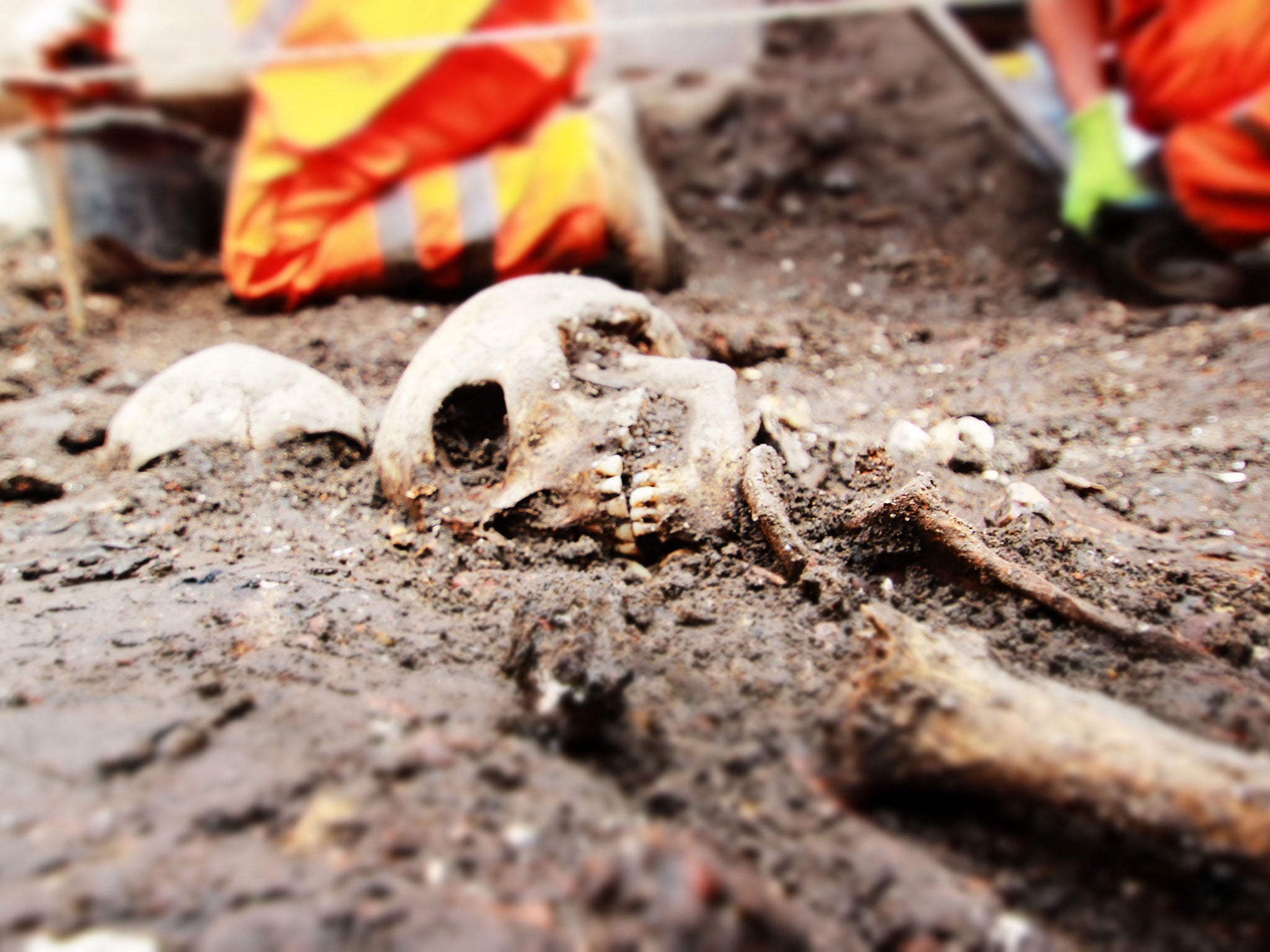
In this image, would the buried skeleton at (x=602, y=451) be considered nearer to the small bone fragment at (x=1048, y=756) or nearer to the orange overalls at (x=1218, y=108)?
the small bone fragment at (x=1048, y=756)

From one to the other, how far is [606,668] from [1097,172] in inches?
107

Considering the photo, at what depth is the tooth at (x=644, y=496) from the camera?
1.36 m

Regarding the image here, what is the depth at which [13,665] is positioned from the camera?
3.97 feet

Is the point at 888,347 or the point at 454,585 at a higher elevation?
the point at 888,347

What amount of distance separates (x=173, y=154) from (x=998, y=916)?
352 centimetres

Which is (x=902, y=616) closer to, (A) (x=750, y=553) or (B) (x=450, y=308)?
(A) (x=750, y=553)

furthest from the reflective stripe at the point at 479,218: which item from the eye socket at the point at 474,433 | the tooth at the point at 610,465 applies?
the tooth at the point at 610,465

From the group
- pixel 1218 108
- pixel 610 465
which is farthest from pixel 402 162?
pixel 1218 108

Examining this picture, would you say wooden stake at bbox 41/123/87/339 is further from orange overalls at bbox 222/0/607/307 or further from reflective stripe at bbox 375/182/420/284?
reflective stripe at bbox 375/182/420/284

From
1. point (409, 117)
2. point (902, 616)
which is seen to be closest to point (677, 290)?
point (409, 117)

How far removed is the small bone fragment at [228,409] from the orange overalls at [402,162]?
2.97 ft

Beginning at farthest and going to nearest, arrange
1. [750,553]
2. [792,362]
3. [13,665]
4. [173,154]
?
[173,154] < [792,362] < [750,553] < [13,665]

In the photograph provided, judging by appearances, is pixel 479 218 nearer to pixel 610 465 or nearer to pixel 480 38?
pixel 480 38

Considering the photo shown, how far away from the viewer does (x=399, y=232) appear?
2561 mm
